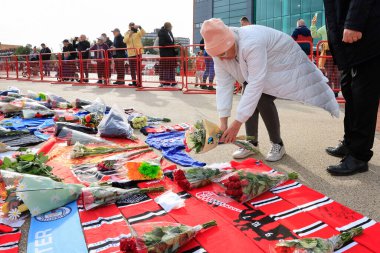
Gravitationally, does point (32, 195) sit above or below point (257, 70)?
below

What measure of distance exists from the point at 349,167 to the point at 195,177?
1412 millimetres

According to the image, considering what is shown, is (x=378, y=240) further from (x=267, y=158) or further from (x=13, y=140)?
(x=13, y=140)

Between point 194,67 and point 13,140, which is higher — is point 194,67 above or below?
above

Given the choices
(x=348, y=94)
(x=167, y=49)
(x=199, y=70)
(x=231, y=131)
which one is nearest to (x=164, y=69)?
(x=167, y=49)

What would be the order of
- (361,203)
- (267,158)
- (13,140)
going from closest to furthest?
(361,203) < (267,158) < (13,140)

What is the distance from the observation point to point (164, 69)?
11094 millimetres

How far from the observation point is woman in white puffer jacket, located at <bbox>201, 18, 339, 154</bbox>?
272 centimetres

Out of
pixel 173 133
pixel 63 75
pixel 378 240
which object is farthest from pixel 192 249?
pixel 63 75

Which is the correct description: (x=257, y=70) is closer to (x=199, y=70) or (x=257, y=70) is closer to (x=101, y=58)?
(x=199, y=70)

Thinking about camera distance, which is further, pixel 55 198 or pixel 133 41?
pixel 133 41


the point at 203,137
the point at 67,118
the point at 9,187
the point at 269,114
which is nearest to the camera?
the point at 9,187

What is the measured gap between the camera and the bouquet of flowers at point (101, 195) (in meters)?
2.36

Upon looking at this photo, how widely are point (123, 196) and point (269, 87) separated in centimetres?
166

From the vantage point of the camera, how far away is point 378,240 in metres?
1.96
